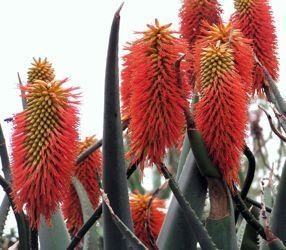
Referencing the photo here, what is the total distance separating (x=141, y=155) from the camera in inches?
83.2

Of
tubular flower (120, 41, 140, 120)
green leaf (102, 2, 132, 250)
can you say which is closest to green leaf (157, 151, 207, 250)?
green leaf (102, 2, 132, 250)

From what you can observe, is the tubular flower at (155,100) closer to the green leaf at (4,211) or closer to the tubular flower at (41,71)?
the tubular flower at (41,71)

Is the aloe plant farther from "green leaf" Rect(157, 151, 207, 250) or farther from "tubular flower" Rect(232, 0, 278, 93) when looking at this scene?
"tubular flower" Rect(232, 0, 278, 93)

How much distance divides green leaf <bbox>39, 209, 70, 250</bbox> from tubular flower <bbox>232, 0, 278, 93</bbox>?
68 cm

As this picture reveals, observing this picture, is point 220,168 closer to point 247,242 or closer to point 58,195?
point 58,195

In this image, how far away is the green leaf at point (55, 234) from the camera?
2521mm

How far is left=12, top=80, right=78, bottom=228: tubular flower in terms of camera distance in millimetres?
2074

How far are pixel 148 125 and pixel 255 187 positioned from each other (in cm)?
604

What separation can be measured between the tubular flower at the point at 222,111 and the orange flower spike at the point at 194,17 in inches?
20.7

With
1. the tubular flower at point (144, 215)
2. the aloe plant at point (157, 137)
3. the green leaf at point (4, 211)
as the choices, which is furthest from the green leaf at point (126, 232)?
the green leaf at point (4, 211)

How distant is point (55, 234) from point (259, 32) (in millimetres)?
819

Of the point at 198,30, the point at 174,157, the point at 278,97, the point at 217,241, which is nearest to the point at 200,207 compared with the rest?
the point at 217,241

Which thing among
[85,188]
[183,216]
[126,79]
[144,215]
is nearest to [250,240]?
[144,215]

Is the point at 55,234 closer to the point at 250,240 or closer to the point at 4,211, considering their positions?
the point at 4,211
